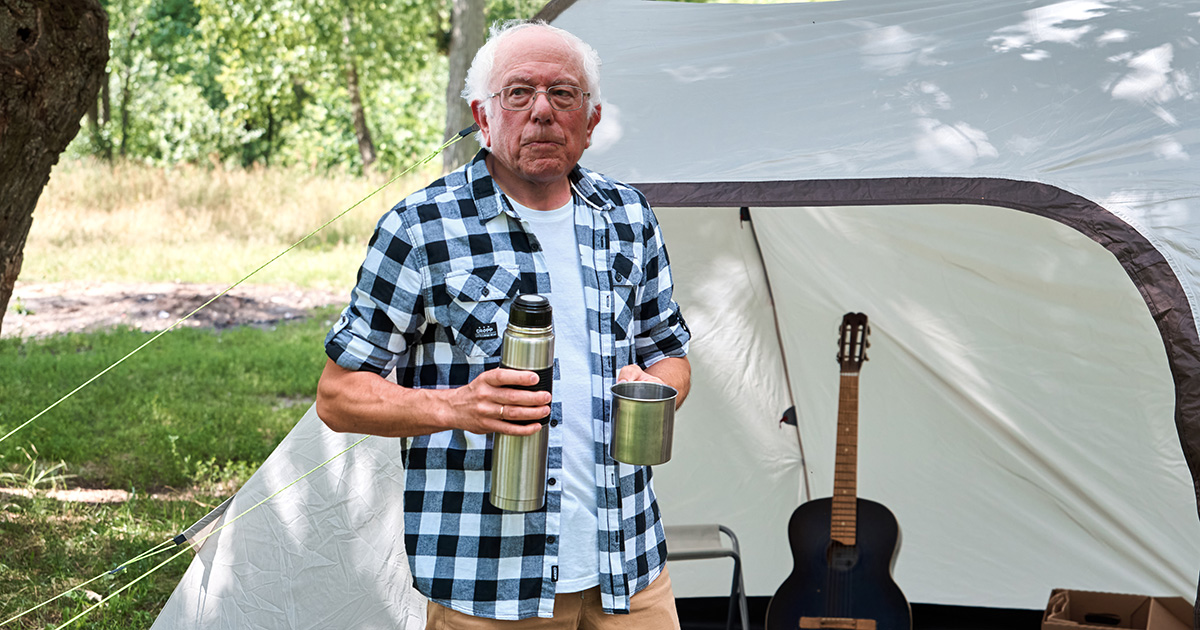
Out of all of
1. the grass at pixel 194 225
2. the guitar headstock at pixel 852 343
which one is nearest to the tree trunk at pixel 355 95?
the grass at pixel 194 225

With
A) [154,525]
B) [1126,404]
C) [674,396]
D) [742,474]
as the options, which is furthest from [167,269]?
[674,396]

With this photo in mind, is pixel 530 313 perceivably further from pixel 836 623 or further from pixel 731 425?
pixel 731 425

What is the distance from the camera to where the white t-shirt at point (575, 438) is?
Result: 5.06ft

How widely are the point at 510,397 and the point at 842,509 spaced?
6.66 ft

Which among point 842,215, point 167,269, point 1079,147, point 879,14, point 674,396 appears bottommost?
point 167,269

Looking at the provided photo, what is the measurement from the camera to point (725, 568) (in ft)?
11.7

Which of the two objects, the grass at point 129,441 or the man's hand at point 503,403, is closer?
the man's hand at point 503,403

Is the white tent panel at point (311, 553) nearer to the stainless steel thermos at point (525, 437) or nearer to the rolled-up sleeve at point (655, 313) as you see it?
the rolled-up sleeve at point (655, 313)

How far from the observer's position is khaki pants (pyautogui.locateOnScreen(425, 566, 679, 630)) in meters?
1.53

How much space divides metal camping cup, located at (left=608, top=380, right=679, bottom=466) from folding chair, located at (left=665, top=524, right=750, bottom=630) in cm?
145

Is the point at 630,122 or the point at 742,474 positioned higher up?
the point at 630,122

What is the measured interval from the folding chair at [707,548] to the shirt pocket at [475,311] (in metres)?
1.51

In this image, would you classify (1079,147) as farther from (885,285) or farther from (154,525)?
(154,525)

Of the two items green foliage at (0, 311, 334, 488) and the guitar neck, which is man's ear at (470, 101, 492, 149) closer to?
the guitar neck
